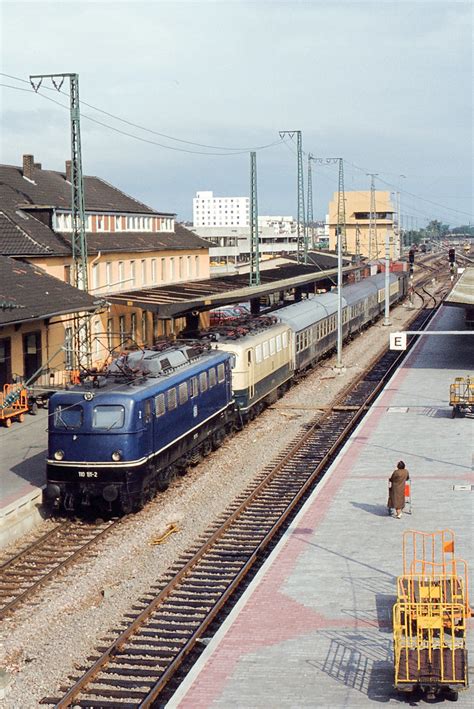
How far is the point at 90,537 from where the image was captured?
19.5 metres

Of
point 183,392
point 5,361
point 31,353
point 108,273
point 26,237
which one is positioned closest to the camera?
point 183,392

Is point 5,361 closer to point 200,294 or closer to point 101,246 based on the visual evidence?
point 101,246

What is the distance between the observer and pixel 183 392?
23.1 metres

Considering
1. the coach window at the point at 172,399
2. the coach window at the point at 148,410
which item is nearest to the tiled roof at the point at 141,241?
the coach window at the point at 172,399

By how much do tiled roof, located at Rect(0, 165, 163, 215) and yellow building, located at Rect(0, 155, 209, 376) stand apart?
0.23ft

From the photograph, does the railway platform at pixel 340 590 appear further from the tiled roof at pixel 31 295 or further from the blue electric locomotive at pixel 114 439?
the tiled roof at pixel 31 295

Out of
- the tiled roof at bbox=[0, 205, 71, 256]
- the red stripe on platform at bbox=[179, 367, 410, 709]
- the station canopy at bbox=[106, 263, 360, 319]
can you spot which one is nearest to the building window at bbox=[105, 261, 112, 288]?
the station canopy at bbox=[106, 263, 360, 319]

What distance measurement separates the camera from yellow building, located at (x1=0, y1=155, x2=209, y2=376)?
38000 mm

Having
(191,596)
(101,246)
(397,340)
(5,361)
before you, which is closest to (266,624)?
(191,596)

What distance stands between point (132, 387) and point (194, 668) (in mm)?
9318

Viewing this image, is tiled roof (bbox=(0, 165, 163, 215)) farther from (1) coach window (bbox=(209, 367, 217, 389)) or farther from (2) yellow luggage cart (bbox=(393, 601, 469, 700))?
(2) yellow luggage cart (bbox=(393, 601, 469, 700))

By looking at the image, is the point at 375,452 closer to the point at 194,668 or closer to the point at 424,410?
the point at 424,410

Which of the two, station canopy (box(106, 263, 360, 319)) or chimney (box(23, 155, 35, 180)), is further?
chimney (box(23, 155, 35, 180))

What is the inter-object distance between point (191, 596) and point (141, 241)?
36953 mm
